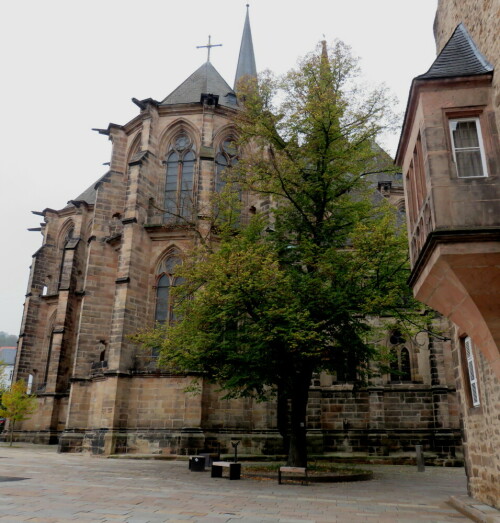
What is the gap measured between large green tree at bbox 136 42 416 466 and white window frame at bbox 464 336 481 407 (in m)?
3.36

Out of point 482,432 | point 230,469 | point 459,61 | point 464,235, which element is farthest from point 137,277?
point 464,235

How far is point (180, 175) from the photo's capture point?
2467cm

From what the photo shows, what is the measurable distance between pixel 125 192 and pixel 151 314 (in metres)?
6.93

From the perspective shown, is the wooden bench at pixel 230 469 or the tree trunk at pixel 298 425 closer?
the wooden bench at pixel 230 469

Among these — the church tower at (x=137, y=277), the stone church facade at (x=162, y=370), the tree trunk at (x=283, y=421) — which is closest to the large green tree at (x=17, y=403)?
the church tower at (x=137, y=277)

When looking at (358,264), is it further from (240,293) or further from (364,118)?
(364,118)

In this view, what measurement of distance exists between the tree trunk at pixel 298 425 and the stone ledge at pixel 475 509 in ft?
17.8

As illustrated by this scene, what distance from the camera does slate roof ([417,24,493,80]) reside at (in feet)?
26.5

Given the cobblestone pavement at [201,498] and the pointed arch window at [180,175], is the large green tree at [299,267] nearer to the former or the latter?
the cobblestone pavement at [201,498]

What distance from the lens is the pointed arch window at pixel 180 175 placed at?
79.4ft

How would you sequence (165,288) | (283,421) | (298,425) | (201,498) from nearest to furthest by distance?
(201,498) < (298,425) < (283,421) < (165,288)

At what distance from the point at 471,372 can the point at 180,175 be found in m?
17.8

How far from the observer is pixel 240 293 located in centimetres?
1374

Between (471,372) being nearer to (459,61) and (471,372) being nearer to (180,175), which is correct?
(459,61)
